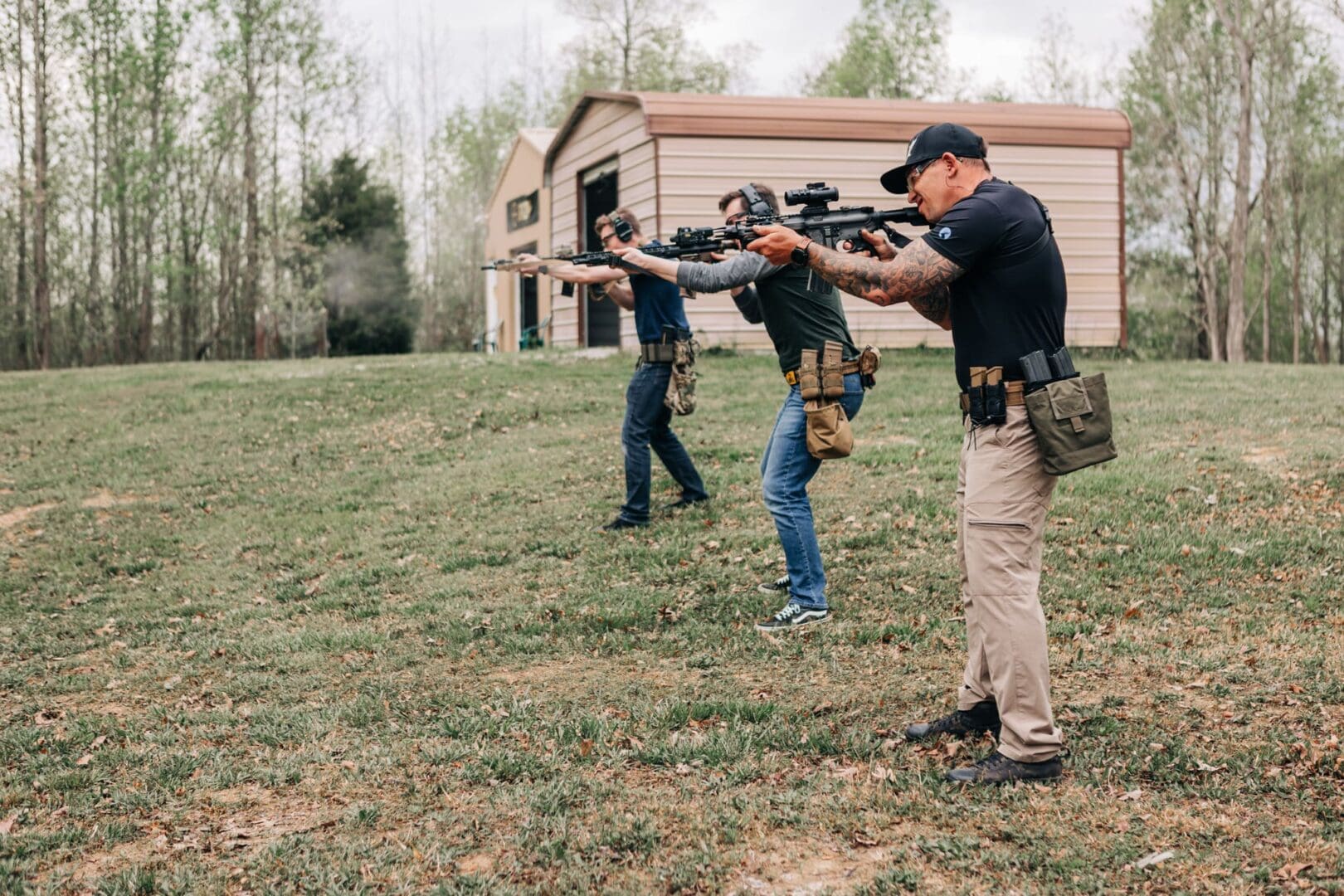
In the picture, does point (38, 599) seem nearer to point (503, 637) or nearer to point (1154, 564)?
point (503, 637)

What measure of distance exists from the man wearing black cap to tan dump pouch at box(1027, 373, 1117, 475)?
7 centimetres

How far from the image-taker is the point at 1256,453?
10164mm

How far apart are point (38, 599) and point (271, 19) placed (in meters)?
26.1

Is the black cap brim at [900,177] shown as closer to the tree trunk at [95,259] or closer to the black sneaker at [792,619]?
the black sneaker at [792,619]

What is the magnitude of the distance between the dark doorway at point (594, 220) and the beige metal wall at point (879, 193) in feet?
5.48

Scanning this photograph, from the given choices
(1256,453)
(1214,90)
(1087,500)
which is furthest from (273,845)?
(1214,90)

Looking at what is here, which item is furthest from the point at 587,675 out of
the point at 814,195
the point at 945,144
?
the point at 945,144

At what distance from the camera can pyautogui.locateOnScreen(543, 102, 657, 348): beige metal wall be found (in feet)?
57.6

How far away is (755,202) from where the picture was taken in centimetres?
552

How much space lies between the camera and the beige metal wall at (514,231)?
22.6 metres

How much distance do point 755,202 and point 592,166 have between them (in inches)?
583

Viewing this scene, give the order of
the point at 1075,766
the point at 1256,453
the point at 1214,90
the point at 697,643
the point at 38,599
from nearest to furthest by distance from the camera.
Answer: the point at 1075,766 → the point at 697,643 → the point at 38,599 → the point at 1256,453 → the point at 1214,90

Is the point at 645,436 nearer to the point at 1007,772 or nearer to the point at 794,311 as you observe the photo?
the point at 794,311

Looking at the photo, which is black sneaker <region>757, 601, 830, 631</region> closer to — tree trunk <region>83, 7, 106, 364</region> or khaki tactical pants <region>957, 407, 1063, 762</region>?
khaki tactical pants <region>957, 407, 1063, 762</region>
